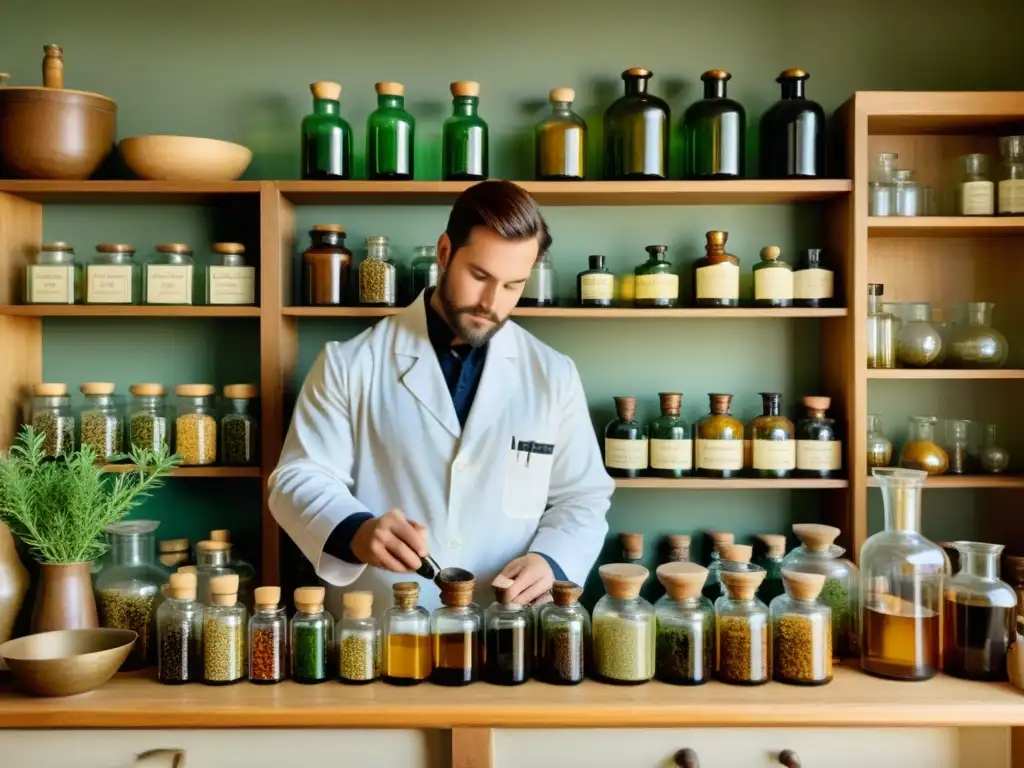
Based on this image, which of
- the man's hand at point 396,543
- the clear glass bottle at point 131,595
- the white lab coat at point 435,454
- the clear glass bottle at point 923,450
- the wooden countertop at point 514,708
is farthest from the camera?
the clear glass bottle at point 923,450

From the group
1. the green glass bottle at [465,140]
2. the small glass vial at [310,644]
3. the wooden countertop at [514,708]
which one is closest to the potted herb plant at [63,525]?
the wooden countertop at [514,708]

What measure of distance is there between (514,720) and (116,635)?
0.74 m

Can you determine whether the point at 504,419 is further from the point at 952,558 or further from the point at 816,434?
the point at 952,558

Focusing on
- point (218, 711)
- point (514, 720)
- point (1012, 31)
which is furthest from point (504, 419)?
point (1012, 31)

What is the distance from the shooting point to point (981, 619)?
1.55 m

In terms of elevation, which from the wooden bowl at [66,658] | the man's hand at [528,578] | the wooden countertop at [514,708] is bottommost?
the wooden countertop at [514,708]

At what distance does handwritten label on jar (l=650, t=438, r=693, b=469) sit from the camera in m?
2.15

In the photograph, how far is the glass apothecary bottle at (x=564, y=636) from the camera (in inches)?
59.0

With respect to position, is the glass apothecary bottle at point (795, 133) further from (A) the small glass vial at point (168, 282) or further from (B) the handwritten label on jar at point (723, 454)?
(A) the small glass vial at point (168, 282)

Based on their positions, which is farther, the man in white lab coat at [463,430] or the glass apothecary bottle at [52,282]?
the glass apothecary bottle at [52,282]

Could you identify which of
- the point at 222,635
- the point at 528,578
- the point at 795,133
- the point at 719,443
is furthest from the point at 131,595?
the point at 795,133

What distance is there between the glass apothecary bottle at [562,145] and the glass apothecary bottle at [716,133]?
0.91 ft

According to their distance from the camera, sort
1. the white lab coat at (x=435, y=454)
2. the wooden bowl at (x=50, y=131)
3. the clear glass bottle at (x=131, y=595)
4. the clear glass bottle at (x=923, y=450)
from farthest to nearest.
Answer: the clear glass bottle at (x=923, y=450)
the wooden bowl at (x=50, y=131)
the white lab coat at (x=435, y=454)
the clear glass bottle at (x=131, y=595)

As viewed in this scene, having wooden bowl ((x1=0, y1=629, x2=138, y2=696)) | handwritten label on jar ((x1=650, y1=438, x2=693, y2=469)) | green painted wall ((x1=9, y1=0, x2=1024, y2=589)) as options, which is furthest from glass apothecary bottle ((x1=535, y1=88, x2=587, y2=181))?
wooden bowl ((x1=0, y1=629, x2=138, y2=696))
